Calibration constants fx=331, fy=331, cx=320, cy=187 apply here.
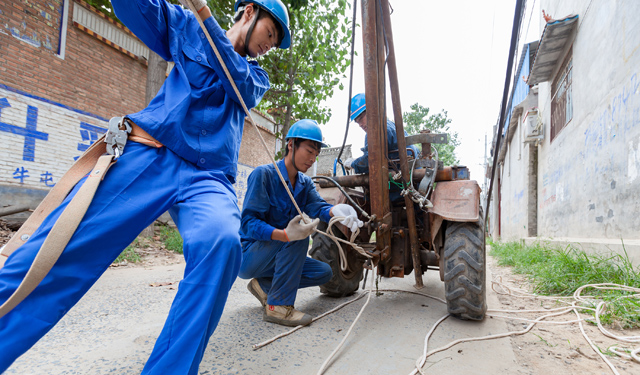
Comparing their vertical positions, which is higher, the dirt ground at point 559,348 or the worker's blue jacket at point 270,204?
the worker's blue jacket at point 270,204

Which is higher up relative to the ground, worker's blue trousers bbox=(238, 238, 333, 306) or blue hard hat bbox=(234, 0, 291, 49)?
blue hard hat bbox=(234, 0, 291, 49)

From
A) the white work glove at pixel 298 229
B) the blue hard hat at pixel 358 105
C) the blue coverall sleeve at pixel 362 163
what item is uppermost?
the blue hard hat at pixel 358 105

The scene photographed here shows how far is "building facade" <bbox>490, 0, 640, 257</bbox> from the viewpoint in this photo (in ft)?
11.4

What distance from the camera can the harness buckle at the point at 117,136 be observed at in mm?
1305

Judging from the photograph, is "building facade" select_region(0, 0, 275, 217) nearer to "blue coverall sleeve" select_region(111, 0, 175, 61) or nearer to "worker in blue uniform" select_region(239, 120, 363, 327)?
"worker in blue uniform" select_region(239, 120, 363, 327)

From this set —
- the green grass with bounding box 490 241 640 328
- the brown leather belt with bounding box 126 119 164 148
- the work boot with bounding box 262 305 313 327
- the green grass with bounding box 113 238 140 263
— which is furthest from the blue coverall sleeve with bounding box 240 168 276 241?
the green grass with bounding box 113 238 140 263

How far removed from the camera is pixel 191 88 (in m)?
1.49

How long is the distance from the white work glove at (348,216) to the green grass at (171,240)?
4.37m

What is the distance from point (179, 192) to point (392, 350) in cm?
148

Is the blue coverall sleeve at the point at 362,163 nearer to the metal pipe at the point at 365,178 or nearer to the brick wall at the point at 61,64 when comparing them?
the metal pipe at the point at 365,178

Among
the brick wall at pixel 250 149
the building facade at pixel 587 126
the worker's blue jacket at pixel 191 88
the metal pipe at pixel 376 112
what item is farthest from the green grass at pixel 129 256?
the brick wall at pixel 250 149

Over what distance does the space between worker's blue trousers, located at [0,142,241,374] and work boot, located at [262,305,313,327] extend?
45.2 inches

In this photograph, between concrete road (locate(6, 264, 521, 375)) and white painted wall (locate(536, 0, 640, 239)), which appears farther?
white painted wall (locate(536, 0, 640, 239))

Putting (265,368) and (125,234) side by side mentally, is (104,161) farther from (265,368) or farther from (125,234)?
(265,368)
